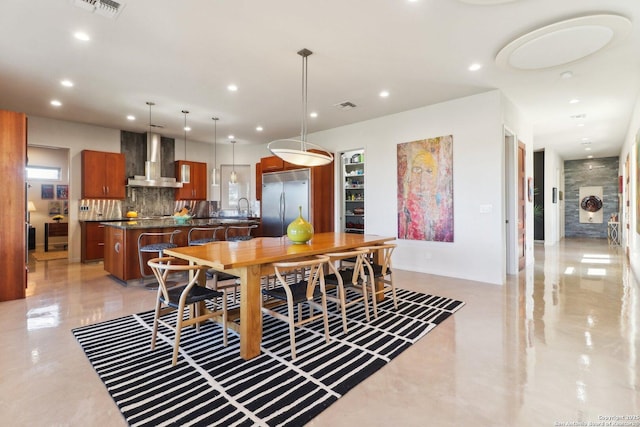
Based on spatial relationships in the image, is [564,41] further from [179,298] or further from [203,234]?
[203,234]

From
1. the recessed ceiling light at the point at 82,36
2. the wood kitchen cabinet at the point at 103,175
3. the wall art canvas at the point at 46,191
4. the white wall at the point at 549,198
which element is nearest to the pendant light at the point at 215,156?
the wood kitchen cabinet at the point at 103,175

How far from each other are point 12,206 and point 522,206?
7662 millimetres

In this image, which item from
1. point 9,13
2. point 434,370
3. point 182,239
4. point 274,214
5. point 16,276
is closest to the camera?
point 434,370

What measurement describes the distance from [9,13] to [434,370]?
4531 millimetres

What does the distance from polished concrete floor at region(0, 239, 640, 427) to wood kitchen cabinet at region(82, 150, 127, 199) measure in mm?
2855

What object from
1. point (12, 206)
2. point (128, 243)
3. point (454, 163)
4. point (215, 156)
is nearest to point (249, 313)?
point (128, 243)

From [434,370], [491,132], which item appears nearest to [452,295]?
[434,370]

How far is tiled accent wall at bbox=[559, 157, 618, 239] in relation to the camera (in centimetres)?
1098

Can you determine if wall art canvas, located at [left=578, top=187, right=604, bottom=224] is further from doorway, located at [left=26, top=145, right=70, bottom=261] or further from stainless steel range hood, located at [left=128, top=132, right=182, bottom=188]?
doorway, located at [left=26, top=145, right=70, bottom=261]

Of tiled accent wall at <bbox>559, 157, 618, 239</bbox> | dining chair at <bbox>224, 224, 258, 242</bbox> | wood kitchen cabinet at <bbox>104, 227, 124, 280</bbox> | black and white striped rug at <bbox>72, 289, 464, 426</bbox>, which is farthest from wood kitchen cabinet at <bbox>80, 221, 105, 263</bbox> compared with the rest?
tiled accent wall at <bbox>559, 157, 618, 239</bbox>

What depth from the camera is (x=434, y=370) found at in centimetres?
223

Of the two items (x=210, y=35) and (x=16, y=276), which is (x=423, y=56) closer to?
(x=210, y=35)

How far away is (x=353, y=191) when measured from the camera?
22.7 ft

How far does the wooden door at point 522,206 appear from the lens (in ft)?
17.9
